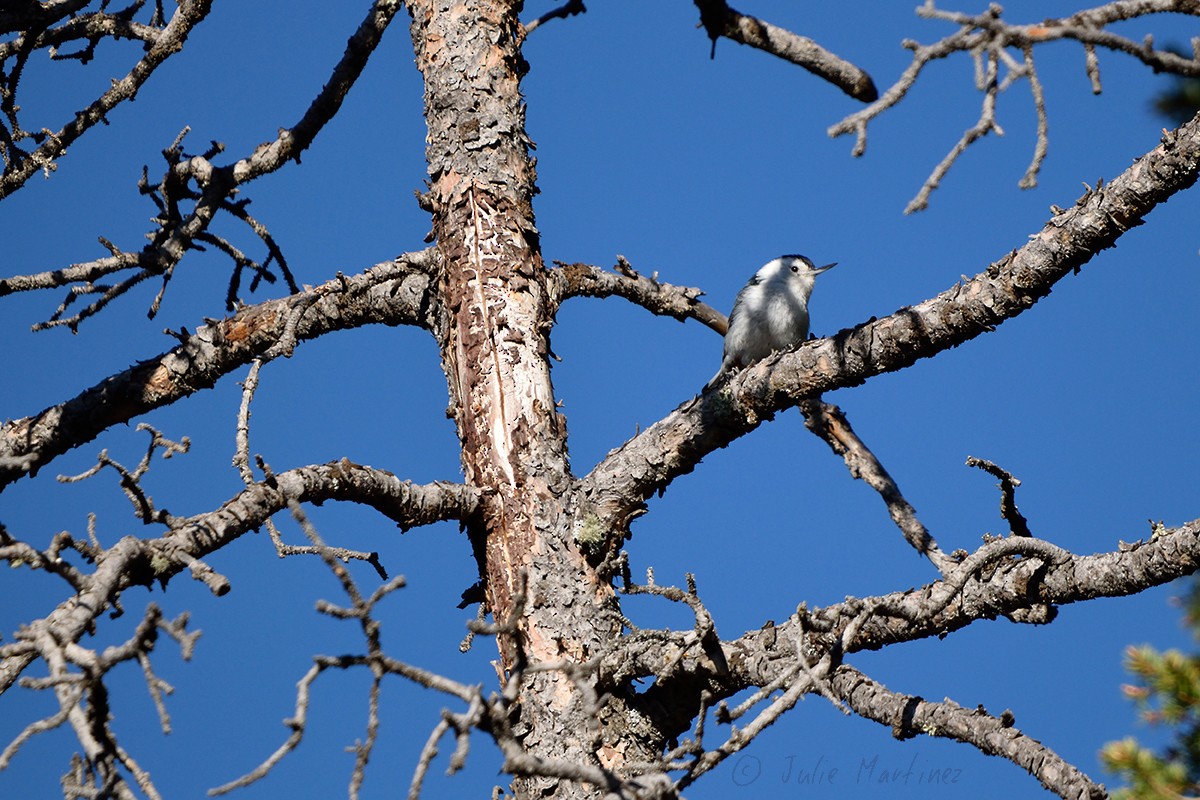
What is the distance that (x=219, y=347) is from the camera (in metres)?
4.57

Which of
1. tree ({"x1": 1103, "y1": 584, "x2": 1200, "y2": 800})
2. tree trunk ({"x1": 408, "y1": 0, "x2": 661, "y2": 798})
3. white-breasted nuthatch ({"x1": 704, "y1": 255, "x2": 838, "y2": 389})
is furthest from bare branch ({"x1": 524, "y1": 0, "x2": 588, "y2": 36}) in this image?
tree ({"x1": 1103, "y1": 584, "x2": 1200, "y2": 800})

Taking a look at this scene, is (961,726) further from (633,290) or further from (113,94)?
(113,94)

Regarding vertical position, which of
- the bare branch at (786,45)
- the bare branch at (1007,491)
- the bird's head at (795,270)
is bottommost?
the bare branch at (1007,491)

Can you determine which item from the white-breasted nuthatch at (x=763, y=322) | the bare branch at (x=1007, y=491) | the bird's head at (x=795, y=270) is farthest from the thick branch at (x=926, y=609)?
the bird's head at (x=795, y=270)

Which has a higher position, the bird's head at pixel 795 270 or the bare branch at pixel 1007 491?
the bird's head at pixel 795 270

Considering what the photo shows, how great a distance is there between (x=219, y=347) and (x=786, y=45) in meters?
2.44

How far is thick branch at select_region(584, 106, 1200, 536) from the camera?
332cm

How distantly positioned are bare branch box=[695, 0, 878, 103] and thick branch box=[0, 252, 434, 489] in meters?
1.45

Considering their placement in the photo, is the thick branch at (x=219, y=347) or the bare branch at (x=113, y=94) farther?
the bare branch at (x=113, y=94)

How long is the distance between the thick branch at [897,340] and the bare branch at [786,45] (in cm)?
107

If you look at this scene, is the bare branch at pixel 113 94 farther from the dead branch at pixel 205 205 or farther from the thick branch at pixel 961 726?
the thick branch at pixel 961 726

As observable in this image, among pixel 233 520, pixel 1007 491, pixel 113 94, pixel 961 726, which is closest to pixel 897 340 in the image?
pixel 1007 491

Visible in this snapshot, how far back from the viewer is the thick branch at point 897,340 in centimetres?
332

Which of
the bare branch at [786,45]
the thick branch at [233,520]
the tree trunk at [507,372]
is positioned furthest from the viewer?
the bare branch at [786,45]
